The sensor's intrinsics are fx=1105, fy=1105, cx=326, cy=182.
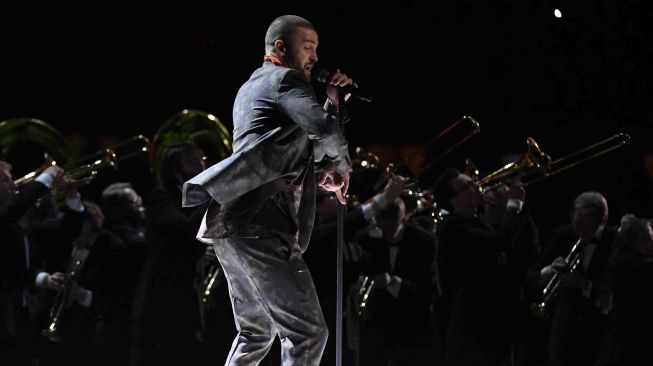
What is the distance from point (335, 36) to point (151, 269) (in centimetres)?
335

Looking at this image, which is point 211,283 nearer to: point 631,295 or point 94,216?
point 94,216

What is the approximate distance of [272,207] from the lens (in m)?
3.98

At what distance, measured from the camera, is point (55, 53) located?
921cm

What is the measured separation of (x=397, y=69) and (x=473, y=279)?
2.60 meters

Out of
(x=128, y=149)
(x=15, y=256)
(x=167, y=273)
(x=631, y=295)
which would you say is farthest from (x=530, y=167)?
(x=15, y=256)

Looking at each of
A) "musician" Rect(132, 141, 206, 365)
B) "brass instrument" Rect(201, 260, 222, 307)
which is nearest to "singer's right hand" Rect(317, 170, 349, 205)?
"musician" Rect(132, 141, 206, 365)

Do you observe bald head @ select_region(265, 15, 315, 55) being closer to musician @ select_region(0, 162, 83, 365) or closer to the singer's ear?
the singer's ear

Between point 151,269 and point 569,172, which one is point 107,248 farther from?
point 569,172

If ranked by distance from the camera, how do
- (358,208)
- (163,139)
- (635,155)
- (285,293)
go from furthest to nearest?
(635,155)
(163,139)
(358,208)
(285,293)

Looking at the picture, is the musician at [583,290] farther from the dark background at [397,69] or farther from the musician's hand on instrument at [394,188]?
the dark background at [397,69]

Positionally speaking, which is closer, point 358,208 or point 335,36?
point 358,208

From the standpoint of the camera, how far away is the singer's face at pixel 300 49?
4091 millimetres

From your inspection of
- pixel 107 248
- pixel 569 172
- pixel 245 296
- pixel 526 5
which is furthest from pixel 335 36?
pixel 245 296

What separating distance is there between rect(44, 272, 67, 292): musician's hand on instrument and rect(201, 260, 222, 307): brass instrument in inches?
36.2
